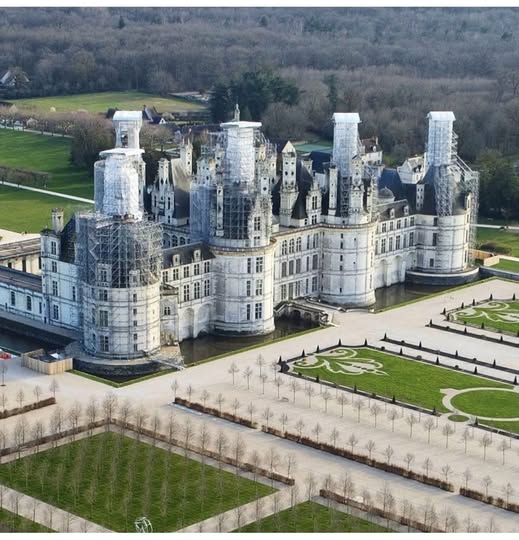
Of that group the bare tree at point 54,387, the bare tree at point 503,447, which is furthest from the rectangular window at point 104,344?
the bare tree at point 503,447

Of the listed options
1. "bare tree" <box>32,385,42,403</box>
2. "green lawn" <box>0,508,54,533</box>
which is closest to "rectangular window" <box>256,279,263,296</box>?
"bare tree" <box>32,385,42,403</box>

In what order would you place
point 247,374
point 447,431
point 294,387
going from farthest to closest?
1. point 247,374
2. point 294,387
3. point 447,431

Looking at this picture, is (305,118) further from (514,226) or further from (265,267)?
(265,267)

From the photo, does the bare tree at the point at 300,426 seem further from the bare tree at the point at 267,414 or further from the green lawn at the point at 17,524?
the green lawn at the point at 17,524

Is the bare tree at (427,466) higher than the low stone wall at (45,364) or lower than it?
lower

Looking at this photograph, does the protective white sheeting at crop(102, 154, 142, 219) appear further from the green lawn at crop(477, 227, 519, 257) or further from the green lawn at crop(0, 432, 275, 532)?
the green lawn at crop(477, 227, 519, 257)

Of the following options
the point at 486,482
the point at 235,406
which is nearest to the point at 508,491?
the point at 486,482

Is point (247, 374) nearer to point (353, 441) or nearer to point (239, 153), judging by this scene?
point (353, 441)
